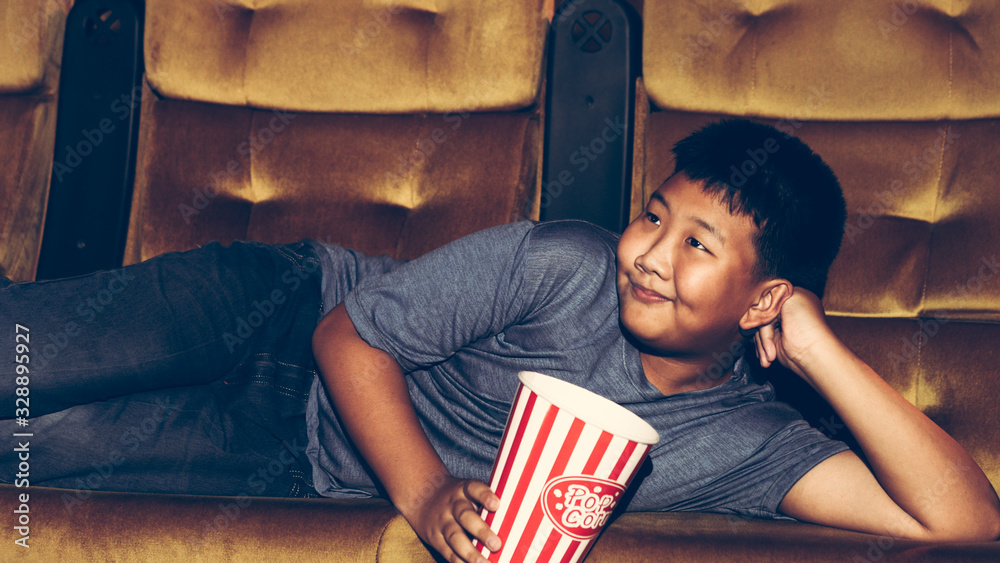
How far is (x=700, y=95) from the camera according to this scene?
4.10ft

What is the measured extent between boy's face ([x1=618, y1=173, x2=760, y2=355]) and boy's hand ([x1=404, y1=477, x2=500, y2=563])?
11.3 inches

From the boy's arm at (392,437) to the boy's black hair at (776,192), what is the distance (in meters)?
0.44

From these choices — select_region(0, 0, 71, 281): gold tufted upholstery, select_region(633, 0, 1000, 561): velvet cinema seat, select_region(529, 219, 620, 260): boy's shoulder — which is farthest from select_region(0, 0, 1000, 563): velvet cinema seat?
select_region(529, 219, 620, 260): boy's shoulder

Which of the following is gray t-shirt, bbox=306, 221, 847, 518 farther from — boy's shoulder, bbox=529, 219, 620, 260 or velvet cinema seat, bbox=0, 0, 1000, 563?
velvet cinema seat, bbox=0, 0, 1000, 563

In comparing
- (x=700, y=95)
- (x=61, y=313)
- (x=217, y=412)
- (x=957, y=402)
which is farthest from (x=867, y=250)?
(x=61, y=313)

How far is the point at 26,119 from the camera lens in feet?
4.74

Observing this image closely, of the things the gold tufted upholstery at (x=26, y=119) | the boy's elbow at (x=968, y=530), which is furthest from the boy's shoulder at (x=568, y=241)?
the gold tufted upholstery at (x=26, y=119)

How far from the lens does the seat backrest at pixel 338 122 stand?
1278mm

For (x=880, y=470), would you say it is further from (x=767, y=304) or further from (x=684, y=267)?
(x=684, y=267)

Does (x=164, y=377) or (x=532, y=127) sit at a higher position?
(x=532, y=127)

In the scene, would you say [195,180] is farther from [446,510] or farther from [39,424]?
[446,510]

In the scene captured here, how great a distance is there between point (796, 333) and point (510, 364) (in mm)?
363

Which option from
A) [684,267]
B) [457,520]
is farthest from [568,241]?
[457,520]

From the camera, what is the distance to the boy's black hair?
0.79 m
